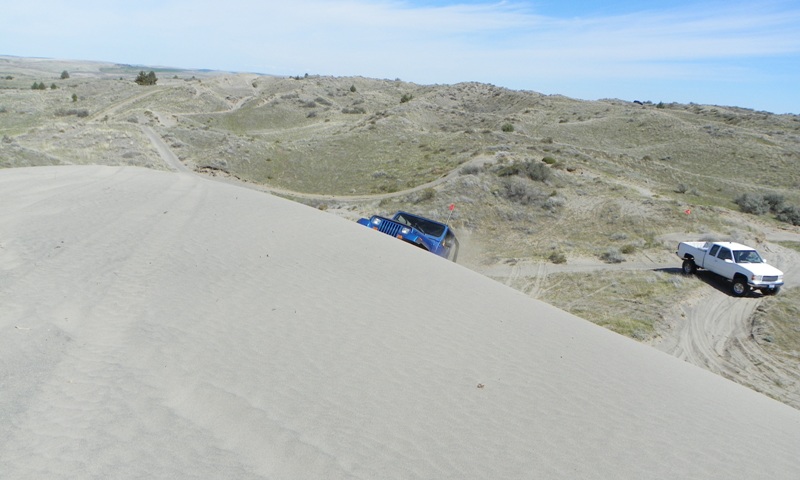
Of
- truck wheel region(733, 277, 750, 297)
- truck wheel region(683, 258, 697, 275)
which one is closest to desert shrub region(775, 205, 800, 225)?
truck wheel region(683, 258, 697, 275)

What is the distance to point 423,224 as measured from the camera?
17297 mm

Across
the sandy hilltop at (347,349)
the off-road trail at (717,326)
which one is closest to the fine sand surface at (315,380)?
the sandy hilltop at (347,349)

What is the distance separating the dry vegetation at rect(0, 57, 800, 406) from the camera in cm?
2066

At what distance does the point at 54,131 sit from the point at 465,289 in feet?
132

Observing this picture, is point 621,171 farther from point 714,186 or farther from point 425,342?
point 425,342

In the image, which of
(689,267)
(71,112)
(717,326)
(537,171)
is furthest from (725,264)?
(71,112)

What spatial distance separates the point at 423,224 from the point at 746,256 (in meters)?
11.5

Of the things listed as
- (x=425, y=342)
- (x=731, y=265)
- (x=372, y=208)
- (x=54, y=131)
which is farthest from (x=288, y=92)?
(x=425, y=342)

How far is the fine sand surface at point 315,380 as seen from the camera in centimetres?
400

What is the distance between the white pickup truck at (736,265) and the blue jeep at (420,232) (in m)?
9.13

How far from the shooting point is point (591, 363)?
7008mm

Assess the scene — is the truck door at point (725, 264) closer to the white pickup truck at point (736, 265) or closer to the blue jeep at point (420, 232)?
the white pickup truck at point (736, 265)

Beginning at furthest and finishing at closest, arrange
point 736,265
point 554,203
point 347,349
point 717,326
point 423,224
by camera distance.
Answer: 1. point 554,203
2. point 423,224
3. point 736,265
4. point 717,326
5. point 347,349

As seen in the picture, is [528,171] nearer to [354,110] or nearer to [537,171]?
[537,171]
